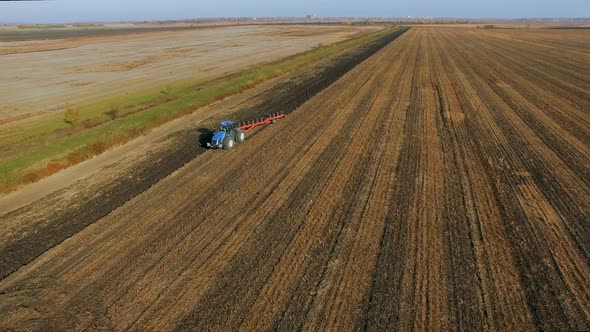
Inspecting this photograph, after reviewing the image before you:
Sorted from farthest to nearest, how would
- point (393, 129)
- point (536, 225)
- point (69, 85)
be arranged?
point (69, 85) < point (393, 129) < point (536, 225)

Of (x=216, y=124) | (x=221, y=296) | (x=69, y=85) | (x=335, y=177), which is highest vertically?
(x=221, y=296)

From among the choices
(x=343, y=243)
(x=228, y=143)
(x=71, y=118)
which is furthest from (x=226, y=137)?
(x=71, y=118)

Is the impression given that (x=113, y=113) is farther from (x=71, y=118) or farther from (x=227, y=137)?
(x=227, y=137)

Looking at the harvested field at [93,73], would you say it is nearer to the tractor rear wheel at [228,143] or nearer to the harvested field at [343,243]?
the tractor rear wheel at [228,143]

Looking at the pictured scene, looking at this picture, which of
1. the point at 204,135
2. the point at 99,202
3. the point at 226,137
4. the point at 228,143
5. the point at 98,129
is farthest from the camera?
the point at 98,129

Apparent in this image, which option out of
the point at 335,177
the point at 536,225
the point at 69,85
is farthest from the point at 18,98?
the point at 536,225

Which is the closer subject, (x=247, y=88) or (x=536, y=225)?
(x=536, y=225)

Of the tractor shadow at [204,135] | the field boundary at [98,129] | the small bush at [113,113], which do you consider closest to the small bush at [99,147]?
the field boundary at [98,129]

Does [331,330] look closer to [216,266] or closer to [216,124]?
[216,266]
